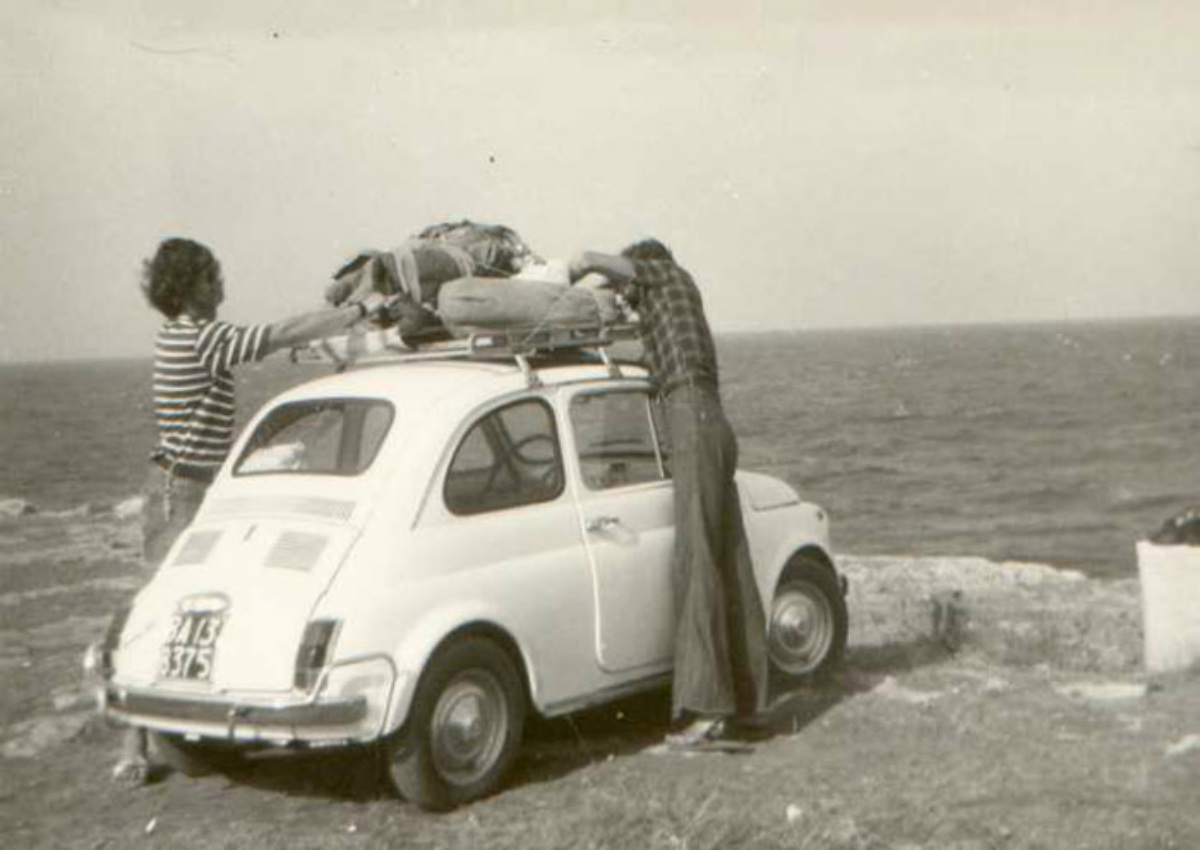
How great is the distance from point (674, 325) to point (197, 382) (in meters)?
2.27

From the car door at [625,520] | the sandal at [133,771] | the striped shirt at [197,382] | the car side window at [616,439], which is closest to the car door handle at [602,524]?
the car door at [625,520]

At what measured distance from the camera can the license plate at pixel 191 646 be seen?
6.53 m

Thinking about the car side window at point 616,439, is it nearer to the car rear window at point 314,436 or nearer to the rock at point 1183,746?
the car rear window at point 314,436

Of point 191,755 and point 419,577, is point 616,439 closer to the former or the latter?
point 419,577

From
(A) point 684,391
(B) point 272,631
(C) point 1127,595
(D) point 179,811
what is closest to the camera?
(B) point 272,631

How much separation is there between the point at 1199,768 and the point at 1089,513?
31.3 metres

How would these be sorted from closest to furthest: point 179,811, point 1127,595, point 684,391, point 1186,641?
1. point 179,811
2. point 684,391
3. point 1186,641
4. point 1127,595

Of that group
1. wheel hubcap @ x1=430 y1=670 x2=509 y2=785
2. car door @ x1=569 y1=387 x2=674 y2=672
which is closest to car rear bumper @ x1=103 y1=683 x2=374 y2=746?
wheel hubcap @ x1=430 y1=670 x2=509 y2=785

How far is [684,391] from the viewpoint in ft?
25.7

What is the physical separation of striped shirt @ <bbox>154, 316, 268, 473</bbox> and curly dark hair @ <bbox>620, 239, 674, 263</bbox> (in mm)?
1888

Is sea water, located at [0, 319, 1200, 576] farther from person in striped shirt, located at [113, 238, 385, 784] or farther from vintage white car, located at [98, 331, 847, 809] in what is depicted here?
vintage white car, located at [98, 331, 847, 809]

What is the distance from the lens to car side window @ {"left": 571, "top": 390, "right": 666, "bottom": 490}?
305 inches

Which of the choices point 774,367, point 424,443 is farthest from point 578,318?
point 774,367

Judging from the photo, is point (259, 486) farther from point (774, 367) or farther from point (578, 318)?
point (774, 367)
